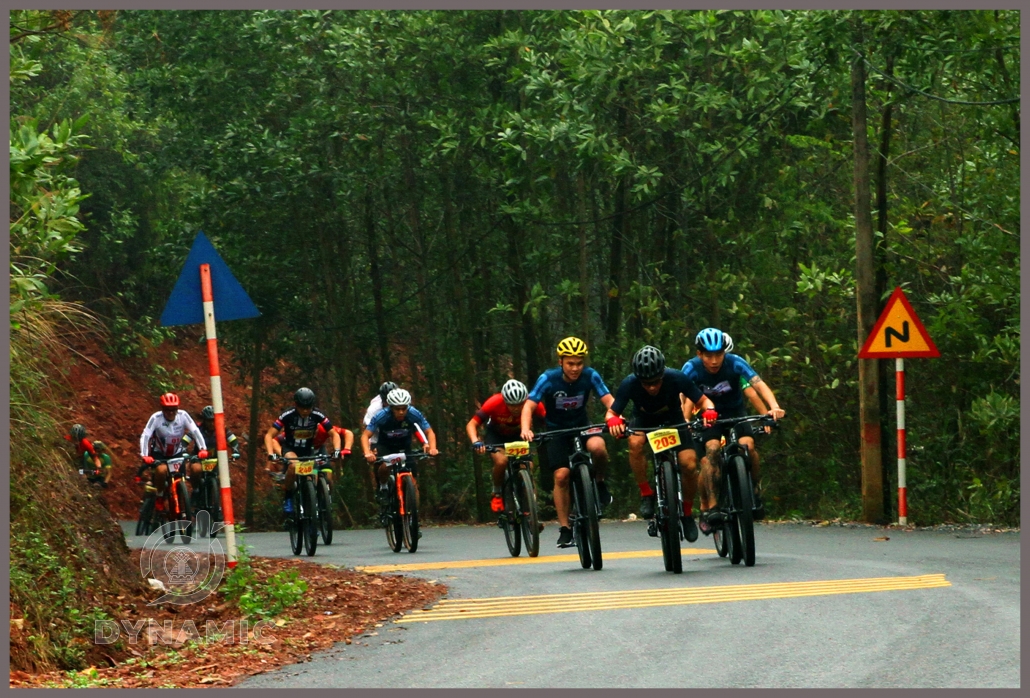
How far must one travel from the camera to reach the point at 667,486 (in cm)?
1311

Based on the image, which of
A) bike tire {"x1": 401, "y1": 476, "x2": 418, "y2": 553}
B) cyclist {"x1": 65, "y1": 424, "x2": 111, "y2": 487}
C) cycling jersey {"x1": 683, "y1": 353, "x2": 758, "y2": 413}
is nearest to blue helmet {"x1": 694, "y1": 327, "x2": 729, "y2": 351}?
cycling jersey {"x1": 683, "y1": 353, "x2": 758, "y2": 413}

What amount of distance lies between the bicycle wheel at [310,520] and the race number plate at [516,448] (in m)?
3.53

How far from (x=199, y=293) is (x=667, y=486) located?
397 centimetres

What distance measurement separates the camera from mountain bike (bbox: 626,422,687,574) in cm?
1312

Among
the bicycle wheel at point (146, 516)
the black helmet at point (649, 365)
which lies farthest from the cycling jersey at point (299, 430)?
the bicycle wheel at point (146, 516)

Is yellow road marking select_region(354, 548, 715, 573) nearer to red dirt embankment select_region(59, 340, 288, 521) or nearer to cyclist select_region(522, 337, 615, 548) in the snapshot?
cyclist select_region(522, 337, 615, 548)

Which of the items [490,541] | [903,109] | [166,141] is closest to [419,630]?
[490,541]

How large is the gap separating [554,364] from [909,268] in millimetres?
9631

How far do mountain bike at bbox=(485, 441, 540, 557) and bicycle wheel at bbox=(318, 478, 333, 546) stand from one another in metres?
3.03

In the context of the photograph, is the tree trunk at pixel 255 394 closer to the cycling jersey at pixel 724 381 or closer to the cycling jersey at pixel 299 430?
the cycling jersey at pixel 299 430

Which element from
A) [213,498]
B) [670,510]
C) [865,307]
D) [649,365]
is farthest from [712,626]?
[213,498]

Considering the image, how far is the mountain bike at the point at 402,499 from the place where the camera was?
59.4 feet

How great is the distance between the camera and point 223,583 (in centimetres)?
1197

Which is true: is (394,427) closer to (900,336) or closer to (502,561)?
(502,561)
